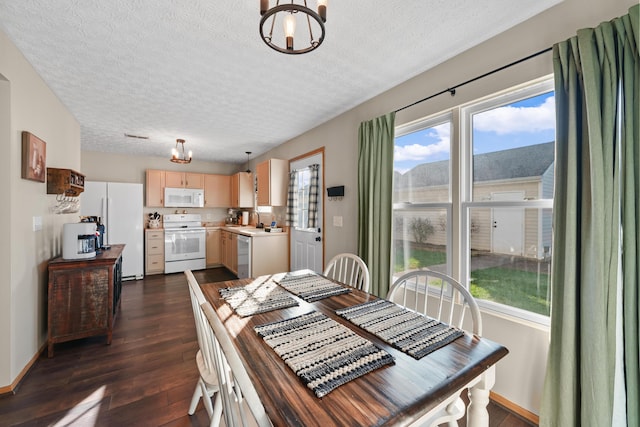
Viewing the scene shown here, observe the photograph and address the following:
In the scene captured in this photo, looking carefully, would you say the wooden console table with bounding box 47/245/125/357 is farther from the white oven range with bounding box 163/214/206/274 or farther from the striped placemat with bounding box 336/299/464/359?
the white oven range with bounding box 163/214/206/274

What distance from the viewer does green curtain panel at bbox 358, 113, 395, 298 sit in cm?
232

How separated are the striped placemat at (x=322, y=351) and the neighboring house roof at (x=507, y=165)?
1.51 meters

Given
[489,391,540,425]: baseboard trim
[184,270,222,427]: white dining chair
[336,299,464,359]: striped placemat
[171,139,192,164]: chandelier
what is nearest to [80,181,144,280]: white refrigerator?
[171,139,192,164]: chandelier

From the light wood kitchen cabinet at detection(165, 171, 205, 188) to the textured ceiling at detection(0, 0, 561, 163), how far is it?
2145mm

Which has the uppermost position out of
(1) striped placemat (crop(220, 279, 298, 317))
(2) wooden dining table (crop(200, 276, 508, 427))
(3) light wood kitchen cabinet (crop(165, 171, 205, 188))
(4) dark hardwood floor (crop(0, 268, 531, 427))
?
(3) light wood kitchen cabinet (crop(165, 171, 205, 188))

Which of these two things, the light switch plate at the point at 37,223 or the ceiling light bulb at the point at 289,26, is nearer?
the ceiling light bulb at the point at 289,26

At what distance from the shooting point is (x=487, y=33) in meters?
1.71

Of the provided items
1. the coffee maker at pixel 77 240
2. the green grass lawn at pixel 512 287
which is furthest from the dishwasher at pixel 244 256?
the green grass lawn at pixel 512 287

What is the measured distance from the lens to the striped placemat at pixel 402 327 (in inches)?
38.3

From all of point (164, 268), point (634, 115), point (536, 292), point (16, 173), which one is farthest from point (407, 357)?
point (164, 268)

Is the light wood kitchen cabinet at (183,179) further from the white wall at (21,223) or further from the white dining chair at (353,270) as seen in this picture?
the white dining chair at (353,270)

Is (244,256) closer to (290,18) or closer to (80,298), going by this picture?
(80,298)

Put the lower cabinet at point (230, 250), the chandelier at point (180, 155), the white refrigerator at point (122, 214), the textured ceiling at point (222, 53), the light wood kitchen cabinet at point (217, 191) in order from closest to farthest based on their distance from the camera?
the textured ceiling at point (222, 53)
the chandelier at point (180, 155)
the white refrigerator at point (122, 214)
the lower cabinet at point (230, 250)
the light wood kitchen cabinet at point (217, 191)

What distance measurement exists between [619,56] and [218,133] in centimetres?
389
